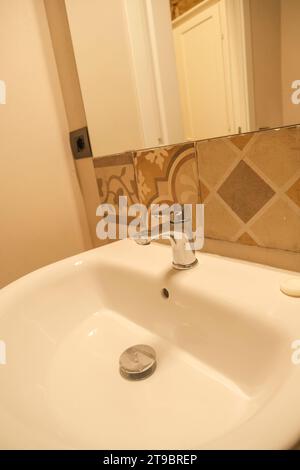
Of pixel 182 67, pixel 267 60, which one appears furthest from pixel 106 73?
pixel 267 60

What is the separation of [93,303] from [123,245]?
0.55 feet

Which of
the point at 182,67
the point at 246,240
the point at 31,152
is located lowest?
the point at 246,240

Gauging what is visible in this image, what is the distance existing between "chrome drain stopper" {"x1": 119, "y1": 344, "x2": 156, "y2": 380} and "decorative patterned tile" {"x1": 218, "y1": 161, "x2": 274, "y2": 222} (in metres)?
0.30

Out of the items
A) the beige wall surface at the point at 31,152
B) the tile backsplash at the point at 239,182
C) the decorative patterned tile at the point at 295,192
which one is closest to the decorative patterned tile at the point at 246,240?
the tile backsplash at the point at 239,182

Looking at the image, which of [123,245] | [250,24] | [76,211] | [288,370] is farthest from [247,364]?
[76,211]

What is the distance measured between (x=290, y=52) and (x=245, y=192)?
8.5 inches

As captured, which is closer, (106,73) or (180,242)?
(180,242)

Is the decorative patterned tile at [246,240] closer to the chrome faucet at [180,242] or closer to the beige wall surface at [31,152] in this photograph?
the chrome faucet at [180,242]

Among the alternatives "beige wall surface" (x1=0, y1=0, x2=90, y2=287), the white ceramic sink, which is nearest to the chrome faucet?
the white ceramic sink

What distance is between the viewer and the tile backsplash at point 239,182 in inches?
16.9

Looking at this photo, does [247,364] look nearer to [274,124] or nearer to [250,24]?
[274,124]

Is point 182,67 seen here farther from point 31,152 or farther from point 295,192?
point 31,152

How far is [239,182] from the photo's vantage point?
0.49 metres

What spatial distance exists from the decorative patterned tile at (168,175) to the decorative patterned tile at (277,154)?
0.13 meters
